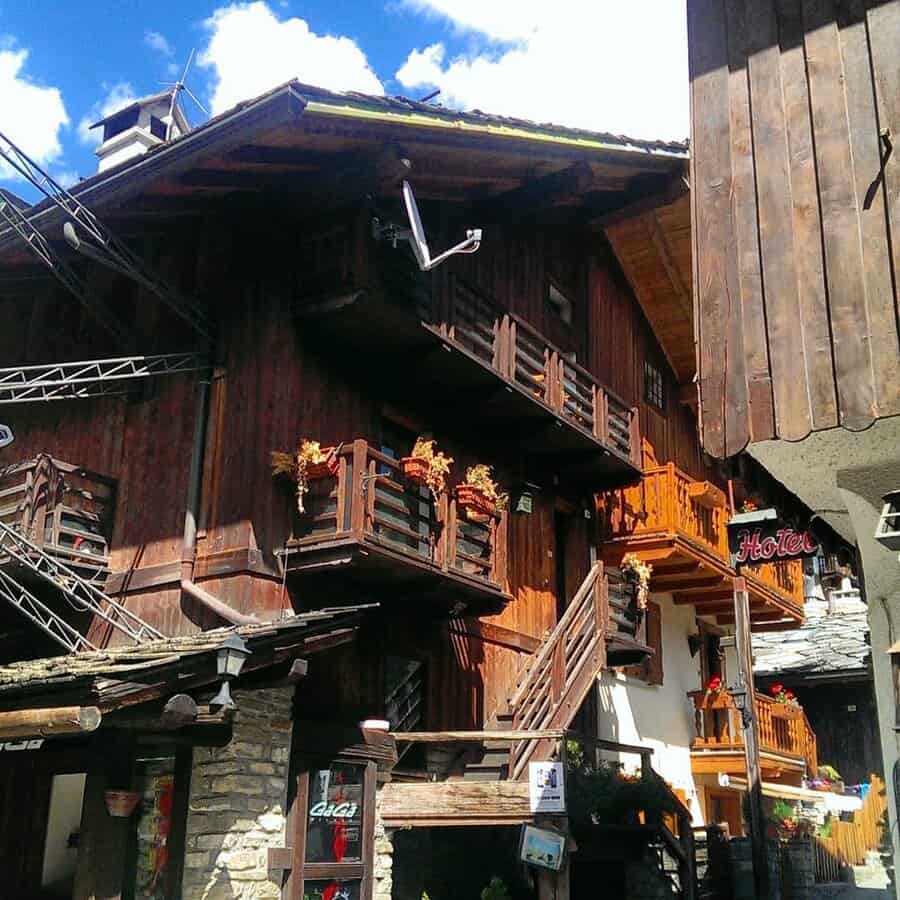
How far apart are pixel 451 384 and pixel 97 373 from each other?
4.39 metres

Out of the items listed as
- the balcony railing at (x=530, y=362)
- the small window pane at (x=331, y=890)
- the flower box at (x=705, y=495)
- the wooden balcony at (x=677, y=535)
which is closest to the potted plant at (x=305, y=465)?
the balcony railing at (x=530, y=362)

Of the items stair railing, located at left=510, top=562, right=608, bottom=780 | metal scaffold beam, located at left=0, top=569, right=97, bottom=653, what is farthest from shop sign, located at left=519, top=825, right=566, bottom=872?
metal scaffold beam, located at left=0, top=569, right=97, bottom=653

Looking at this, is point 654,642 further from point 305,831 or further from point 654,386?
point 305,831

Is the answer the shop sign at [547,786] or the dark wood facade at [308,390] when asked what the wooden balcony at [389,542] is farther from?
the shop sign at [547,786]

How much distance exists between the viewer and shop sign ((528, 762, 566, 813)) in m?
11.2

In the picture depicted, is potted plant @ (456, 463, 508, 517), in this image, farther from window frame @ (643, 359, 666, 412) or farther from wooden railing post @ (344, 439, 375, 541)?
window frame @ (643, 359, 666, 412)

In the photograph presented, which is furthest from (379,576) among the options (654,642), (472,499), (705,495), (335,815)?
(654,642)

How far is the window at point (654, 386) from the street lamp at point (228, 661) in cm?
1297

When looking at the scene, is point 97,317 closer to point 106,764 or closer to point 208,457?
point 208,457

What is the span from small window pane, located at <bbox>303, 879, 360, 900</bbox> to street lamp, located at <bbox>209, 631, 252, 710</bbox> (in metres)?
2.88

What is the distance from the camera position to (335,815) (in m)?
11.2

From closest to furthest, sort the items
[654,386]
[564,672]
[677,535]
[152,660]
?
[152,660]
[564,672]
[677,535]
[654,386]

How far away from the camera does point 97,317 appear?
1255cm

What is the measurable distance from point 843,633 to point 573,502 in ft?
42.2
